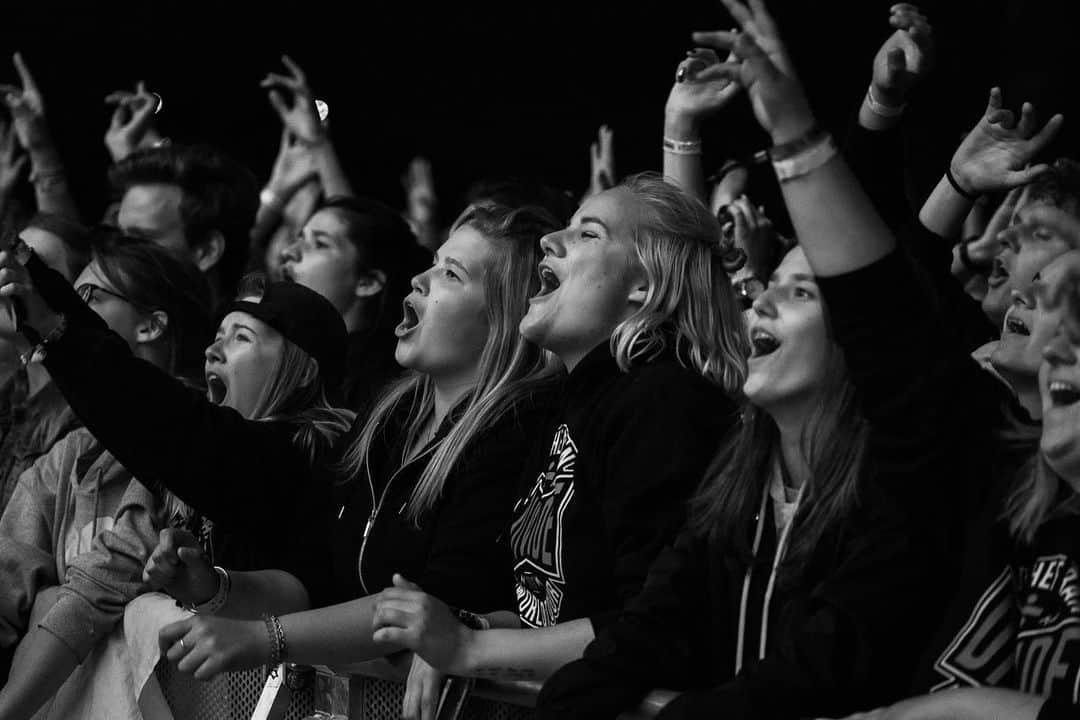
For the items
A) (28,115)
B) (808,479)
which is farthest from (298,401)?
(28,115)

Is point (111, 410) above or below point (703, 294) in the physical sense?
below

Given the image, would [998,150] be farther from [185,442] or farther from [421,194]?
[421,194]

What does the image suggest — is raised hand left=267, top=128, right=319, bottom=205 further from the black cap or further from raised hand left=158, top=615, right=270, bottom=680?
raised hand left=158, top=615, right=270, bottom=680

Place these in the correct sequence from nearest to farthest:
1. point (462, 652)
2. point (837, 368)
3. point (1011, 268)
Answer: point (837, 368) → point (462, 652) → point (1011, 268)

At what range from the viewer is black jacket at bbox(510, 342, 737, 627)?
2.45m

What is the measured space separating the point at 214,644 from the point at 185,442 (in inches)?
24.9

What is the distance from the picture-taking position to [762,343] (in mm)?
2303

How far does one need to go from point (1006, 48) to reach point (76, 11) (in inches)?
173

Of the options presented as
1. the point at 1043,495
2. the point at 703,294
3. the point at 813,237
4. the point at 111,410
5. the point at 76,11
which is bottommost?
the point at 76,11

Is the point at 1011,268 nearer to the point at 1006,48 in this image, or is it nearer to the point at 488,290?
the point at 488,290

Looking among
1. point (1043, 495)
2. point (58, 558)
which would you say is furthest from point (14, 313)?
point (1043, 495)

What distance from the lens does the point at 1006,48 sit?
4.54 m

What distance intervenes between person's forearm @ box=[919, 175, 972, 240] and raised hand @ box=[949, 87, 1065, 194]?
0.03m

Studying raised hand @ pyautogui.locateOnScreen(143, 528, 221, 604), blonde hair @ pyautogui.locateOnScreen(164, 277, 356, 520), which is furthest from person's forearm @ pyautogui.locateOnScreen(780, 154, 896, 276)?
blonde hair @ pyautogui.locateOnScreen(164, 277, 356, 520)
